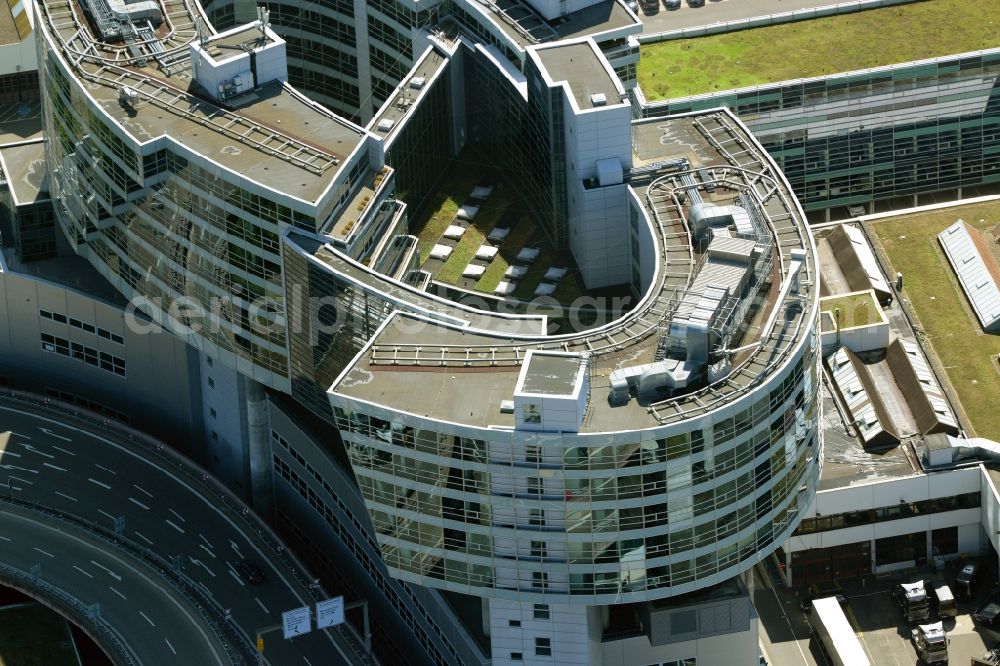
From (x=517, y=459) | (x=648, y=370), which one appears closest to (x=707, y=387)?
(x=648, y=370)

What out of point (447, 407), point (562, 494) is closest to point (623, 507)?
point (562, 494)

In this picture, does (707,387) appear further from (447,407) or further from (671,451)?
(447,407)

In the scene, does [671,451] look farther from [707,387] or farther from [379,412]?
[379,412]

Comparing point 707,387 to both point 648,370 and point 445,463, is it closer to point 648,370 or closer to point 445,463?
point 648,370

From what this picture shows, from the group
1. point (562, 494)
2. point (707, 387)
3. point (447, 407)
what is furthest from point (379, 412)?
point (707, 387)
